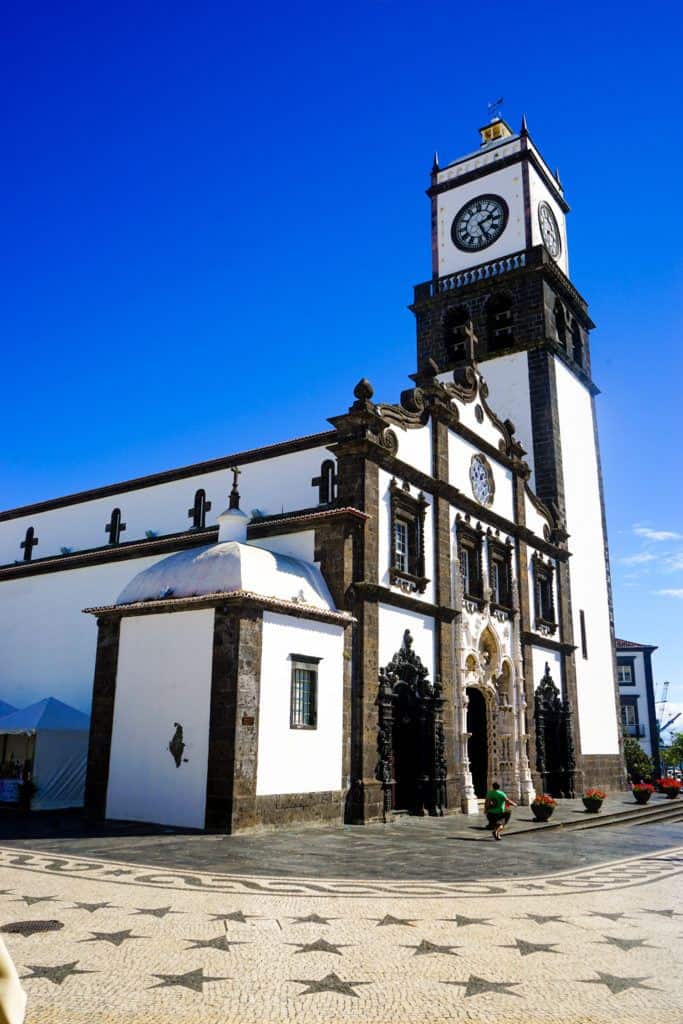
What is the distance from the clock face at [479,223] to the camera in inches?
1453

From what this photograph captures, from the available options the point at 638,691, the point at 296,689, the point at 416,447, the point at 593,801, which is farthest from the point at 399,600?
the point at 638,691

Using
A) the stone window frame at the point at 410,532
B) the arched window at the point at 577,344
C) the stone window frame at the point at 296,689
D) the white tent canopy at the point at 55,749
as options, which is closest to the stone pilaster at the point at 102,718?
the white tent canopy at the point at 55,749

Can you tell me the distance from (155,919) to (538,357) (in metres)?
29.6

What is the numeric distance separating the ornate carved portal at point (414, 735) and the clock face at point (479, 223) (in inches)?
883

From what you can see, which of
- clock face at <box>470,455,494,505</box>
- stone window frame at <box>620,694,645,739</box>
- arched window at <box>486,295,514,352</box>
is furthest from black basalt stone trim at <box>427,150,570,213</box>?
stone window frame at <box>620,694,645,739</box>

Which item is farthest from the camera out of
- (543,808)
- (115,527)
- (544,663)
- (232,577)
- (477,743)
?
(544,663)

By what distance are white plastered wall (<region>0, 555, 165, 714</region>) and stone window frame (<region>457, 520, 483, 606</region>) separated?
9618 mm

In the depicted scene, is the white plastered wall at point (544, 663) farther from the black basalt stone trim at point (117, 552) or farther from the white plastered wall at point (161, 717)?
the white plastered wall at point (161, 717)

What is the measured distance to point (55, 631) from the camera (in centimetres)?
2670

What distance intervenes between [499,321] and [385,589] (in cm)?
1900

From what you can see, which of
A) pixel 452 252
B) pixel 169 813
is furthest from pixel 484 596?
pixel 452 252

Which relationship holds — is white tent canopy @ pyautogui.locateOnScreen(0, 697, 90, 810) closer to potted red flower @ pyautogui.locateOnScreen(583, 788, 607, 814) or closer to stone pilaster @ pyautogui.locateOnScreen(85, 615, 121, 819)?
stone pilaster @ pyautogui.locateOnScreen(85, 615, 121, 819)

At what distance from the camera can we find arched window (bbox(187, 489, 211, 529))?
86.5 feet

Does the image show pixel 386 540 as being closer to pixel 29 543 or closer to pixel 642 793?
pixel 642 793
